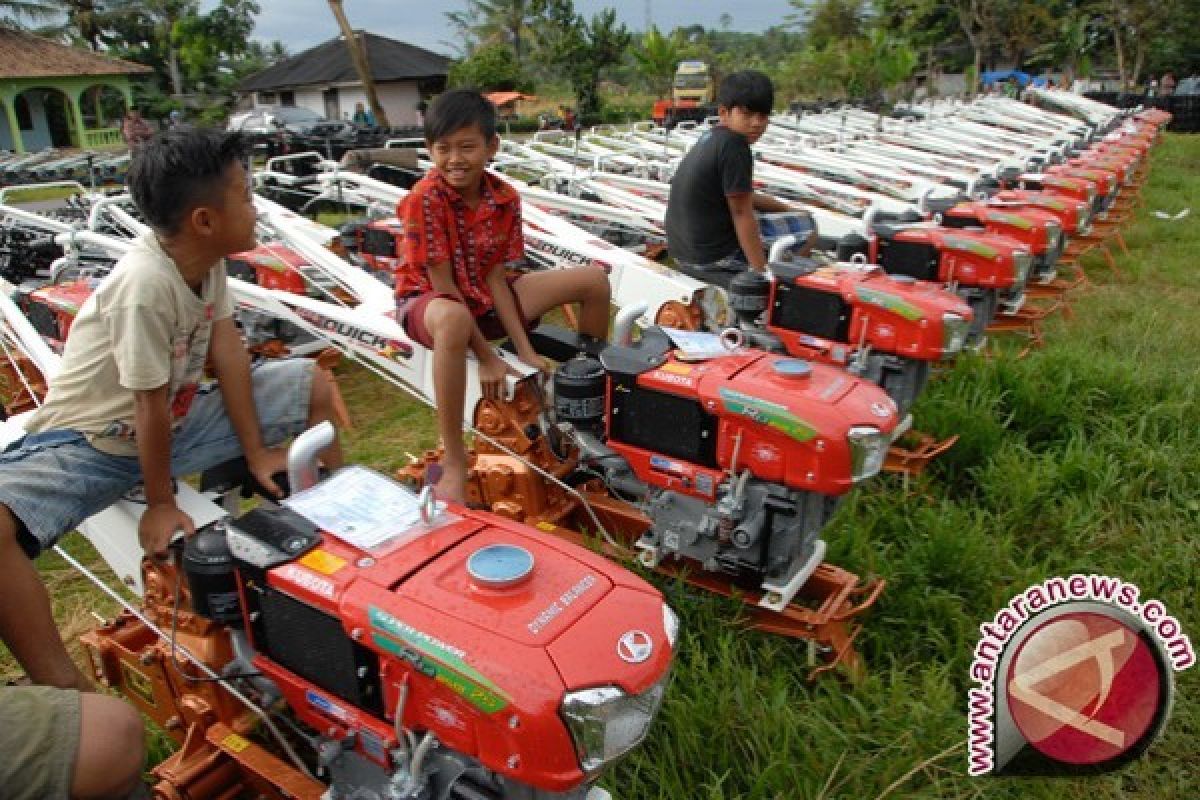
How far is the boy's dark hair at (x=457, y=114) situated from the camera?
2814mm

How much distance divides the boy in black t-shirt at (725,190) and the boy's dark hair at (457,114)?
1.36 metres

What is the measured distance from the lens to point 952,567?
2.88 m

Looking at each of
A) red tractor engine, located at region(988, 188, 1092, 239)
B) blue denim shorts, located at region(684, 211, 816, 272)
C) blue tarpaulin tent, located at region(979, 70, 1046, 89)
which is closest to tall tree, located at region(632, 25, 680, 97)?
blue tarpaulin tent, located at region(979, 70, 1046, 89)

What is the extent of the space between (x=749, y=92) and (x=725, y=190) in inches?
16.2

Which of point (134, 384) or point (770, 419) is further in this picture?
point (770, 419)

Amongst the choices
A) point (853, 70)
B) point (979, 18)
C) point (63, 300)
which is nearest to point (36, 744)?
point (63, 300)

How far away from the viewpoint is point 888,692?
244 cm

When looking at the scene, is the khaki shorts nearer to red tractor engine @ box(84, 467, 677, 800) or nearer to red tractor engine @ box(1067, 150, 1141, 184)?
red tractor engine @ box(84, 467, 677, 800)

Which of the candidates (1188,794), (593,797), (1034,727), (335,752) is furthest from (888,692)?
(335,752)

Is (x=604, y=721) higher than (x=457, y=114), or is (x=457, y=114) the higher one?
(x=457, y=114)

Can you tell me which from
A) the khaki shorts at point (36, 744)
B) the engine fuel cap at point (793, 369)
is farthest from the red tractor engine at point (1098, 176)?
the khaki shorts at point (36, 744)

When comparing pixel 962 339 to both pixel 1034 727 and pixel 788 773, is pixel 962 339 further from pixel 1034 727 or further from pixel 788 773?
pixel 1034 727

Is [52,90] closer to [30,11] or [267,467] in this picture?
[30,11]

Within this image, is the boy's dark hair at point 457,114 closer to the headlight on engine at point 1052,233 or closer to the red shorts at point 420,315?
the red shorts at point 420,315
